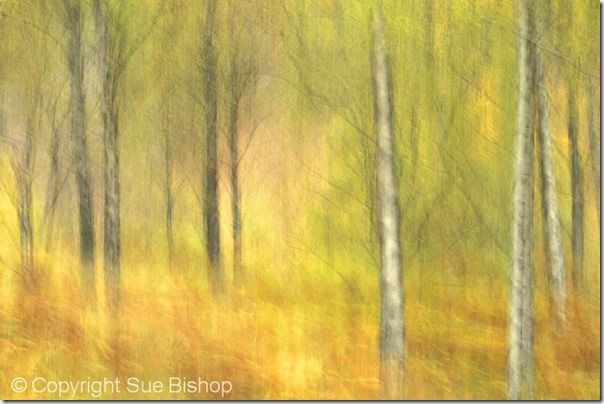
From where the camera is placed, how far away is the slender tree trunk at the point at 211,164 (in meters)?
5.19

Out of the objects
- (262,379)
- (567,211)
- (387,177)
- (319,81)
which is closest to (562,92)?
(567,211)

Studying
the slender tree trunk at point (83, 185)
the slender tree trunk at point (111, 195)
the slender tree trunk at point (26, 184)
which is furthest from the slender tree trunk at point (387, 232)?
the slender tree trunk at point (26, 184)

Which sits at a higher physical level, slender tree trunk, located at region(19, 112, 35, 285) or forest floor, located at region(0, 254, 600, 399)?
slender tree trunk, located at region(19, 112, 35, 285)

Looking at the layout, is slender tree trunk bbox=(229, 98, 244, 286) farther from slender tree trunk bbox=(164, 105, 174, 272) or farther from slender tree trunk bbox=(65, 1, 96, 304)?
slender tree trunk bbox=(65, 1, 96, 304)

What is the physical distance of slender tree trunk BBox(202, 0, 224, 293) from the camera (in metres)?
5.19

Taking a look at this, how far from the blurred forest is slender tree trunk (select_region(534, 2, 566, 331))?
16 millimetres

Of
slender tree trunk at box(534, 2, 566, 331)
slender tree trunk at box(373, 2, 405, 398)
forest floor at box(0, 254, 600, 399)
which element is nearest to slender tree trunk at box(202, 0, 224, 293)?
forest floor at box(0, 254, 600, 399)

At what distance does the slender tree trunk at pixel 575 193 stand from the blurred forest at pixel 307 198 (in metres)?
0.02

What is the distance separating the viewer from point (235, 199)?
5223 millimetres

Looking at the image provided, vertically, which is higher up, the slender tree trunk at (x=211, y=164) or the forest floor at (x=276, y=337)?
the slender tree trunk at (x=211, y=164)

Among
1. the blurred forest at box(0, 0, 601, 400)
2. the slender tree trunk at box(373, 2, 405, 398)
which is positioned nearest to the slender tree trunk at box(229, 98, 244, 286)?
the blurred forest at box(0, 0, 601, 400)

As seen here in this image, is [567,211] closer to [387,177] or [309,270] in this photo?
[387,177]

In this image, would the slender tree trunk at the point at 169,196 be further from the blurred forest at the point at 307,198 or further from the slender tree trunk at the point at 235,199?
the slender tree trunk at the point at 235,199

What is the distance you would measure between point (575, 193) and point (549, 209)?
0.70ft
